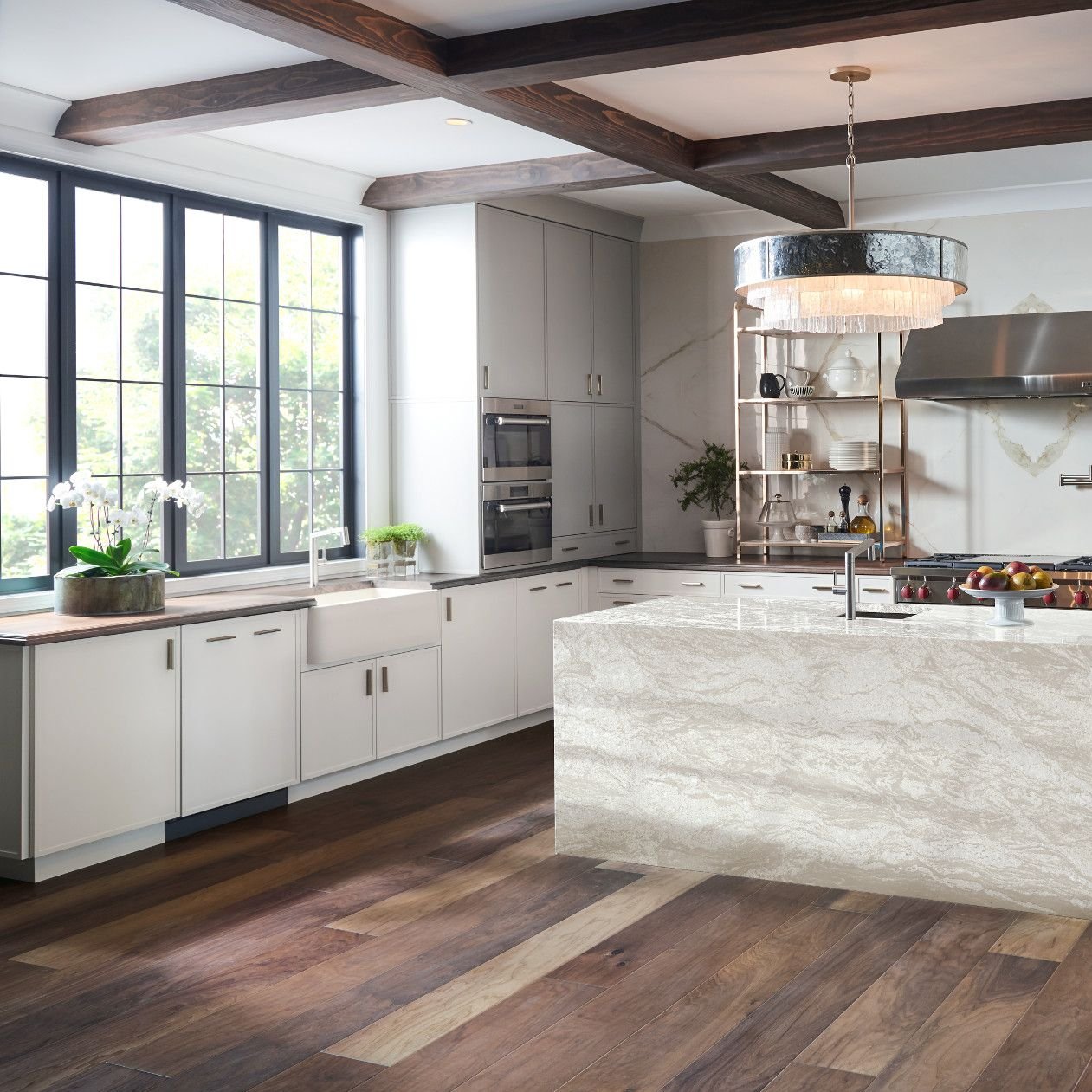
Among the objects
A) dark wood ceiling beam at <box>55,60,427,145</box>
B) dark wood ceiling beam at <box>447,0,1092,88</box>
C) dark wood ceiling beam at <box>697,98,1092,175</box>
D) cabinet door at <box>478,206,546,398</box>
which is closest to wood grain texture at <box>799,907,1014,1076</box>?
dark wood ceiling beam at <box>447,0,1092,88</box>

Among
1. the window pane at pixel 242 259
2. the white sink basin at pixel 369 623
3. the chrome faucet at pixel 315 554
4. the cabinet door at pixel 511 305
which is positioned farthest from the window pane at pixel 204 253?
the white sink basin at pixel 369 623

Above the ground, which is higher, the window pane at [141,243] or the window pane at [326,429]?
the window pane at [141,243]

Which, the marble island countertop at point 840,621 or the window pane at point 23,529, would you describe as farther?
the window pane at point 23,529

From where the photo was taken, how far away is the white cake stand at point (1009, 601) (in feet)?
13.7

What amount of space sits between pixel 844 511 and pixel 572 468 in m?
1.45

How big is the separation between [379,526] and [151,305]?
1689 mm

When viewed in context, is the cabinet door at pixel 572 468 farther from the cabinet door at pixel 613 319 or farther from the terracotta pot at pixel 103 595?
the terracotta pot at pixel 103 595

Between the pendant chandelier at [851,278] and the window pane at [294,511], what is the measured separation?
2.71m

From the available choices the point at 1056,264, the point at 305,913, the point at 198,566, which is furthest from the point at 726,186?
the point at 305,913

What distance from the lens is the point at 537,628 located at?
6.88 metres

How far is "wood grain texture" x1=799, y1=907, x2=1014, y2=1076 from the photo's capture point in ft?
9.91

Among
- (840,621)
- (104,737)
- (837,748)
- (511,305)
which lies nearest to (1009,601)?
(840,621)

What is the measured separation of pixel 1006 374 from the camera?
6.34 meters

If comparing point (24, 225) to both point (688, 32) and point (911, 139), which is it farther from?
point (911, 139)
